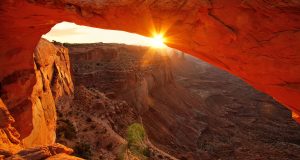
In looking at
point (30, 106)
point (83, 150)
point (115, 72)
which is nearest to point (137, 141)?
point (83, 150)

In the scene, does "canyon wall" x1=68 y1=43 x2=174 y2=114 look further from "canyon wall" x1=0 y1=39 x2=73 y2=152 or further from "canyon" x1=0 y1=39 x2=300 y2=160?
"canyon wall" x1=0 y1=39 x2=73 y2=152

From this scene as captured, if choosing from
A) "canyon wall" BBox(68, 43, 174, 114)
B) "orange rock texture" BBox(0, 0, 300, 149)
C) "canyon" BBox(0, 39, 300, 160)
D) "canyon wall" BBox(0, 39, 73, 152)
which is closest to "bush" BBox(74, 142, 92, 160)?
"canyon" BBox(0, 39, 300, 160)

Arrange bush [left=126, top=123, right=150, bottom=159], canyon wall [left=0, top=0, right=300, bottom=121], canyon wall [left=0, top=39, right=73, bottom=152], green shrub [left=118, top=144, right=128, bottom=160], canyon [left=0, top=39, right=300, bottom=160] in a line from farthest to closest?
bush [left=126, top=123, right=150, bottom=159], green shrub [left=118, top=144, right=128, bottom=160], canyon [left=0, top=39, right=300, bottom=160], canyon wall [left=0, top=39, right=73, bottom=152], canyon wall [left=0, top=0, right=300, bottom=121]

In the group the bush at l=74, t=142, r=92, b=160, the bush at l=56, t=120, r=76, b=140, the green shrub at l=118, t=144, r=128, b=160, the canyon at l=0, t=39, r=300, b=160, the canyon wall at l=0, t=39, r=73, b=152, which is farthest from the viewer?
the green shrub at l=118, t=144, r=128, b=160

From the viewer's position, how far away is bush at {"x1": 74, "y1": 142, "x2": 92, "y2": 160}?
45.5ft

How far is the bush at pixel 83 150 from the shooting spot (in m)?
13.9

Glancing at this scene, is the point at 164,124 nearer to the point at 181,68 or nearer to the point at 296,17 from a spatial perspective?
the point at 296,17

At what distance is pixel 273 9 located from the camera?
205 inches

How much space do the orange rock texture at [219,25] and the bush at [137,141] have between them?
11.6m

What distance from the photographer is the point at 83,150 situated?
14.2 meters

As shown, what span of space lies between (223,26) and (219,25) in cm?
10

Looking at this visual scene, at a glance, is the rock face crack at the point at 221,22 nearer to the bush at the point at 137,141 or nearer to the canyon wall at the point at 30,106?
the canyon wall at the point at 30,106

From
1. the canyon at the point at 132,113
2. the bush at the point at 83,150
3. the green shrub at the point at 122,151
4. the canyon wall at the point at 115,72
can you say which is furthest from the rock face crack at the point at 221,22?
the canyon wall at the point at 115,72

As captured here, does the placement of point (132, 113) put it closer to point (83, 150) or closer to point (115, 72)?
point (83, 150)
